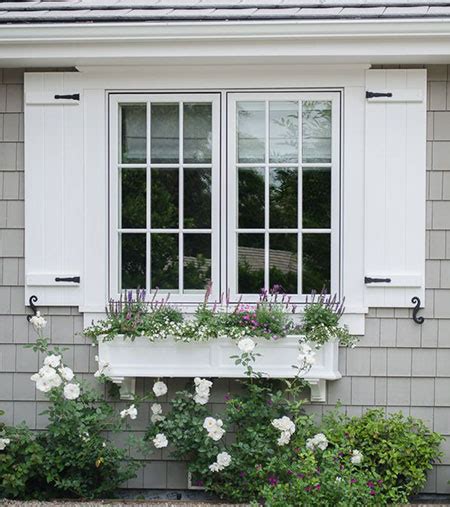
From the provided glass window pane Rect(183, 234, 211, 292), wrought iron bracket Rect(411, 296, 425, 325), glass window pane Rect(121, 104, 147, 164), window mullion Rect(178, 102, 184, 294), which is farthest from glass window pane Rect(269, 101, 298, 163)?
wrought iron bracket Rect(411, 296, 425, 325)

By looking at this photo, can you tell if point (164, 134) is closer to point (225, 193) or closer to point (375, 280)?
point (225, 193)

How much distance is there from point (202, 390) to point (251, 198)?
1.25m

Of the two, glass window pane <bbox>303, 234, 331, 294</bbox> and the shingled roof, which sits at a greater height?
the shingled roof

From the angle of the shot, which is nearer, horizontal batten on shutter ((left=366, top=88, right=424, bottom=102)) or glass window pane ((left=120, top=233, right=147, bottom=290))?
horizontal batten on shutter ((left=366, top=88, right=424, bottom=102))

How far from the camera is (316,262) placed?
6438 mm

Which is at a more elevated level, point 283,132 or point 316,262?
point 283,132

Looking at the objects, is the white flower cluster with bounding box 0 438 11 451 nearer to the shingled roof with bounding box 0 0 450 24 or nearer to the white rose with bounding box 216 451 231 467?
the white rose with bounding box 216 451 231 467

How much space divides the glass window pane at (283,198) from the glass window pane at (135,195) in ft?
2.65

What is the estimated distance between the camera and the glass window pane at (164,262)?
652cm

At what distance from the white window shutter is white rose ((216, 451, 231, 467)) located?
127cm

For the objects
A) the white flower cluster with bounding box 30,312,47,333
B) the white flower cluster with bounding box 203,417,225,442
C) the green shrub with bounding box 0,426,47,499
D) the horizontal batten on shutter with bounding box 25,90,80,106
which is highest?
the horizontal batten on shutter with bounding box 25,90,80,106

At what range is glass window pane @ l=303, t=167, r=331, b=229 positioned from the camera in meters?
6.43

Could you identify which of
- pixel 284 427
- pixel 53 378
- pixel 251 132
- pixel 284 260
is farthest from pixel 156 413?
pixel 251 132

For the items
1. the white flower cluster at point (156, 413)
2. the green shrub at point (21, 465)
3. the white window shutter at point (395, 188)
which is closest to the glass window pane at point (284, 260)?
the white window shutter at point (395, 188)
